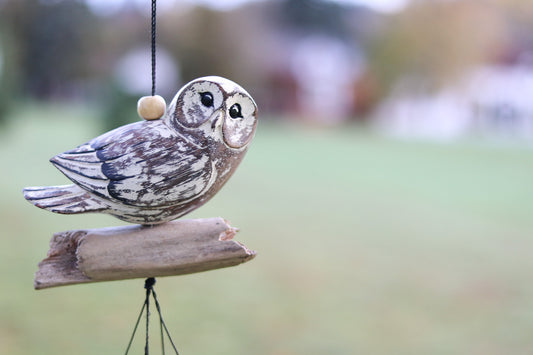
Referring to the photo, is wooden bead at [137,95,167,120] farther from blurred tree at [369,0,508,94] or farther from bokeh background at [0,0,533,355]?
blurred tree at [369,0,508,94]

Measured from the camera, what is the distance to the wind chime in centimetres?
130

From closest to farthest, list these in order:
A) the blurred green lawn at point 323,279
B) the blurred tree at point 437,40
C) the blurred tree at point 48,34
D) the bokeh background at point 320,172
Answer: the blurred green lawn at point 323,279
the bokeh background at point 320,172
the blurred tree at point 48,34
the blurred tree at point 437,40

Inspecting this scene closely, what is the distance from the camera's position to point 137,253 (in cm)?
136

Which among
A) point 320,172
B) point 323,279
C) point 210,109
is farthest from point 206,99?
point 320,172

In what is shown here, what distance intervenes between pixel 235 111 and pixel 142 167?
0.92ft

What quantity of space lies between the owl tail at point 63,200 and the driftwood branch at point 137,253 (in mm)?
89

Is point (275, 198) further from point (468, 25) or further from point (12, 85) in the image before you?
point (468, 25)

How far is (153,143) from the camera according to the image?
1315 mm

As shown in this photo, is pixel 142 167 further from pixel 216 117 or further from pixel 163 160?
pixel 216 117

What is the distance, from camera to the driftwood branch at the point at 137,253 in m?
1.35

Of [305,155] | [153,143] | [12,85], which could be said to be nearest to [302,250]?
[153,143]

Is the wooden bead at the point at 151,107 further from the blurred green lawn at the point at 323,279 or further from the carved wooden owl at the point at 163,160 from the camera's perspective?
the blurred green lawn at the point at 323,279

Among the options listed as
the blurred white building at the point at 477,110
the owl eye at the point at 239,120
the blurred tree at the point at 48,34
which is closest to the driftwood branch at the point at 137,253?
the owl eye at the point at 239,120

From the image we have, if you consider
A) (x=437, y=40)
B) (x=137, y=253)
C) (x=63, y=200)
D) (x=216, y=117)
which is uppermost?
(x=437, y=40)
